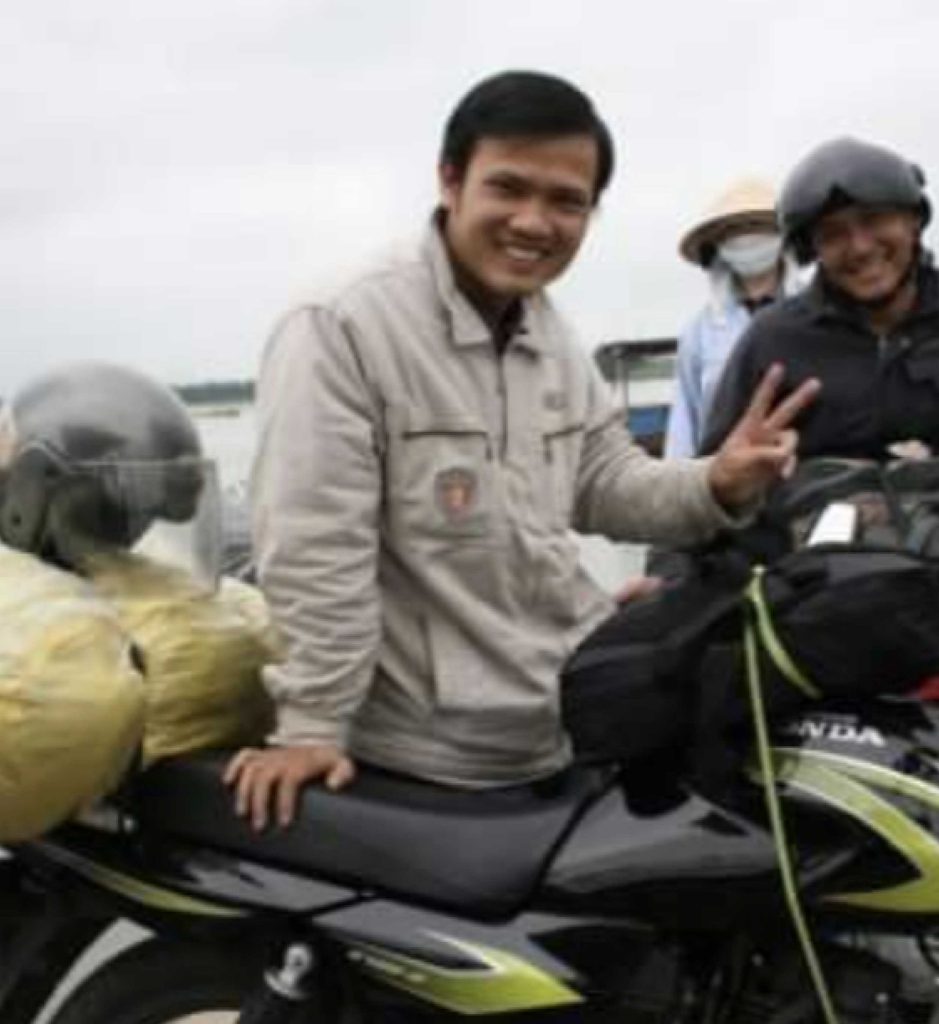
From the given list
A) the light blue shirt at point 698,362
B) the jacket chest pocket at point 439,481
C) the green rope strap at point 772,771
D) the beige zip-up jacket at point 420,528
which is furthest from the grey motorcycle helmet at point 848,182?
the light blue shirt at point 698,362

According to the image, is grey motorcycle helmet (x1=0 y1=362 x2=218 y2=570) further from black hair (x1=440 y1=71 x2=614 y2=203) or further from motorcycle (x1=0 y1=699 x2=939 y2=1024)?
black hair (x1=440 y1=71 x2=614 y2=203)

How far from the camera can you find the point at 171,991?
2812 mm

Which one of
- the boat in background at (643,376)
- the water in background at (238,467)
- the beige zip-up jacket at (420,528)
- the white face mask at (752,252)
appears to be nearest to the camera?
the beige zip-up jacket at (420,528)

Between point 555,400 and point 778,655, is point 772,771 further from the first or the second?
point 555,400

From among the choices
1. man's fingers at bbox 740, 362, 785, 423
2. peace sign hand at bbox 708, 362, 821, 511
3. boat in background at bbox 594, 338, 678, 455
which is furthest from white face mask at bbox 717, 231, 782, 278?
boat in background at bbox 594, 338, 678, 455

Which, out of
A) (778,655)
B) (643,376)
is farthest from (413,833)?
(643,376)

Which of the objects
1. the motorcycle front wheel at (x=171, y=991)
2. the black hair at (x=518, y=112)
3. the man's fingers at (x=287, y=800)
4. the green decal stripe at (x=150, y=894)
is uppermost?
the black hair at (x=518, y=112)

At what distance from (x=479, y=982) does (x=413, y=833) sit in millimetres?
218

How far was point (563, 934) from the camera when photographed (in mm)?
2531

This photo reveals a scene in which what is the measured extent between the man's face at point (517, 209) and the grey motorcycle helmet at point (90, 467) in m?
0.60

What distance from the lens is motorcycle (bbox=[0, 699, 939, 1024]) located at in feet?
7.82

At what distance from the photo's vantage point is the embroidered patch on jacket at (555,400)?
9.71 feet

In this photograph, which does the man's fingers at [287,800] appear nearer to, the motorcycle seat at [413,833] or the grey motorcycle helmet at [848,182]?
the motorcycle seat at [413,833]

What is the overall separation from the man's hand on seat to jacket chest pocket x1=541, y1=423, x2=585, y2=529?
0.51 metres
